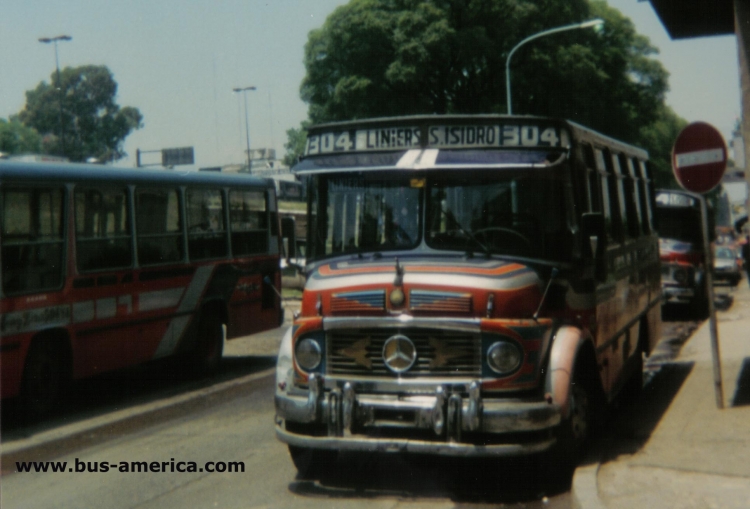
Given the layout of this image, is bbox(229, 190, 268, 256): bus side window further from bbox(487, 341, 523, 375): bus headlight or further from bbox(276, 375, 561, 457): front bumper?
bbox(487, 341, 523, 375): bus headlight

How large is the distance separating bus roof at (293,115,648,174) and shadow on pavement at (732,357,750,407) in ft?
11.3

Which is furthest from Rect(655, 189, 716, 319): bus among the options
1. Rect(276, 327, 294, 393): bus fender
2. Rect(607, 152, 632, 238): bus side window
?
Rect(276, 327, 294, 393): bus fender

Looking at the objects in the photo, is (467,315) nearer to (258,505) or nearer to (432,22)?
(258,505)

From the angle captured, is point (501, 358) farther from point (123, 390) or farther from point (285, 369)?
point (123, 390)

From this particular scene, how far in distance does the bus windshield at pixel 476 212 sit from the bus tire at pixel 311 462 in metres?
1.63

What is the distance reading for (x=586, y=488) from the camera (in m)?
6.33

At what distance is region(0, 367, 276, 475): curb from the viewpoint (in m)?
8.66

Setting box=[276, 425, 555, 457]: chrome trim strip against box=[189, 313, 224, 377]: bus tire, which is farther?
box=[189, 313, 224, 377]: bus tire

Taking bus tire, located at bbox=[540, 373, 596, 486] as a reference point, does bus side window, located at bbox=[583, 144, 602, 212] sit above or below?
above

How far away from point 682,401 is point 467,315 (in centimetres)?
442

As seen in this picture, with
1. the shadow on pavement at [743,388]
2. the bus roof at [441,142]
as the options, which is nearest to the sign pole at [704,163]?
the shadow on pavement at [743,388]

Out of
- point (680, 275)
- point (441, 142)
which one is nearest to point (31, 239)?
point (441, 142)

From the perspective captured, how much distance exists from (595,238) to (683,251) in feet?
49.3

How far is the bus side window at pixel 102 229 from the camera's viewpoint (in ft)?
34.8
